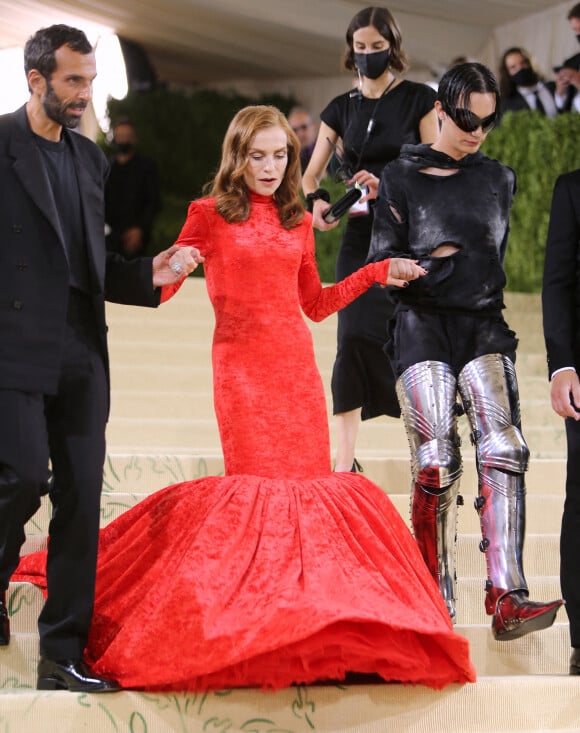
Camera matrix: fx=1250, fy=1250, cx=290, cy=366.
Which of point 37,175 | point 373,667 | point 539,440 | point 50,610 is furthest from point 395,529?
point 539,440

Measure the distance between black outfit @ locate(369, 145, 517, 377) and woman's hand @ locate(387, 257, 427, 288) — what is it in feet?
0.50

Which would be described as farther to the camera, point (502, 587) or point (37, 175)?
point (502, 587)

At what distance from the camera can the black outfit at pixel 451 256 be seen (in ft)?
13.8

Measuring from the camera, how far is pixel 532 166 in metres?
8.84

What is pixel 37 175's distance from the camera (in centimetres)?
353

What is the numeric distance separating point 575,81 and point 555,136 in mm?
391

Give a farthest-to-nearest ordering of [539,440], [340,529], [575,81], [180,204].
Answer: [180,204], [575,81], [539,440], [340,529]

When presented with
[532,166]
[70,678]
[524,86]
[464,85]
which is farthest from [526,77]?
[70,678]

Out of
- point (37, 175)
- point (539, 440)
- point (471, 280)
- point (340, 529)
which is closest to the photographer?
point (37, 175)

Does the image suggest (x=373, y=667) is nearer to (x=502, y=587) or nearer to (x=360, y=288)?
(x=502, y=587)

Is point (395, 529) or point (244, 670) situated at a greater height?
point (395, 529)

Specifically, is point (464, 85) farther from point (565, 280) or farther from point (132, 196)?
point (132, 196)

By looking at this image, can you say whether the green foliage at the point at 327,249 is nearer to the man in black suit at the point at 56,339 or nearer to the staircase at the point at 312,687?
the staircase at the point at 312,687

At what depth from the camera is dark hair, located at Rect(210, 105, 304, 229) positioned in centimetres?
416
